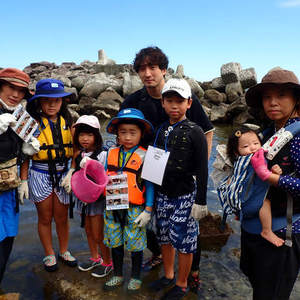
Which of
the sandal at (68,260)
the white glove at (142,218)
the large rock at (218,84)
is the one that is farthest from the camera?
the large rock at (218,84)

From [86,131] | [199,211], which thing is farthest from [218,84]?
[199,211]

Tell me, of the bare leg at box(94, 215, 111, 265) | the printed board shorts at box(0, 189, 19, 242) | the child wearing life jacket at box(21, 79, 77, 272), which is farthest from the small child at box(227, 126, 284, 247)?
the printed board shorts at box(0, 189, 19, 242)

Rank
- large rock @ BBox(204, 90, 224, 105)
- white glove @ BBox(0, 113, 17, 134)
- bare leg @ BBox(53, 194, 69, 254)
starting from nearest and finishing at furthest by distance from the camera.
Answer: white glove @ BBox(0, 113, 17, 134) → bare leg @ BBox(53, 194, 69, 254) → large rock @ BBox(204, 90, 224, 105)

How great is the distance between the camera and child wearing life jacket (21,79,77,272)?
10.8ft

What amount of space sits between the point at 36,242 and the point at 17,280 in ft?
3.45

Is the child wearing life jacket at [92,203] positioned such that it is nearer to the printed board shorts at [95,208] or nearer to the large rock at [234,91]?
the printed board shorts at [95,208]

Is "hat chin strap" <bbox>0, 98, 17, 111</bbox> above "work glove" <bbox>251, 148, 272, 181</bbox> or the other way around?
above

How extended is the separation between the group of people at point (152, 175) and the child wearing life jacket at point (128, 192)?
1 cm

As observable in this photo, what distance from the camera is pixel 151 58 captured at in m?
3.14

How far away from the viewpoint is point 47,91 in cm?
326

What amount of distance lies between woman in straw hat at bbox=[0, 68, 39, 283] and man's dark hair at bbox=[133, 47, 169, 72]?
4.41 ft

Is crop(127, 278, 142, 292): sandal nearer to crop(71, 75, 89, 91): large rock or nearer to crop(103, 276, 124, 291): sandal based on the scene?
crop(103, 276, 124, 291): sandal

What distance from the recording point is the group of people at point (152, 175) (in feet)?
6.92

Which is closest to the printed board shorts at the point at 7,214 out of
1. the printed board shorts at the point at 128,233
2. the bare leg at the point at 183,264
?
the printed board shorts at the point at 128,233
